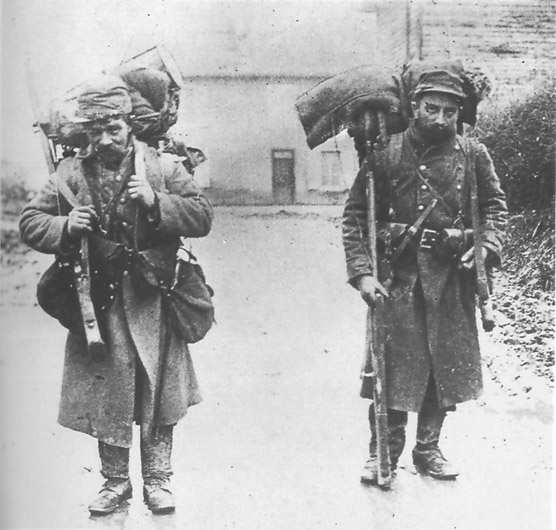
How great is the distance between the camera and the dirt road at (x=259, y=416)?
4.67 metres

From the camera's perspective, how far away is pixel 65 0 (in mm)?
4633

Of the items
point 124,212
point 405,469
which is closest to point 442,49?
point 124,212

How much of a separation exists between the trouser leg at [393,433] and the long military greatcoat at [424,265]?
68 millimetres

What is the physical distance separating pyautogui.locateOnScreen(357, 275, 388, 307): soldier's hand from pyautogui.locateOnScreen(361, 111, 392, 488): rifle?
22 mm

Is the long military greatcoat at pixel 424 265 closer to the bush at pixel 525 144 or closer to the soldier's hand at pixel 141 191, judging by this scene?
the bush at pixel 525 144

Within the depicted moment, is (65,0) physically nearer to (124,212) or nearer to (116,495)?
(124,212)

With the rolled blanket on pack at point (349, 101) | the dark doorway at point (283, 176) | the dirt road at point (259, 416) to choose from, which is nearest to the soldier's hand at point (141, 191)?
the dirt road at point (259, 416)

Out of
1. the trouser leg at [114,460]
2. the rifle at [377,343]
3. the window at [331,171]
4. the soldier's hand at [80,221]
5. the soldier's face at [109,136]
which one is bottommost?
the trouser leg at [114,460]

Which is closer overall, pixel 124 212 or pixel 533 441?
pixel 124 212

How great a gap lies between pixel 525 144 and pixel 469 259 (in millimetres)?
667

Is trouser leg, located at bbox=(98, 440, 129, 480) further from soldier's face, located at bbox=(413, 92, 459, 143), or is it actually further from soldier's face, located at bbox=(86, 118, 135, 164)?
soldier's face, located at bbox=(413, 92, 459, 143)

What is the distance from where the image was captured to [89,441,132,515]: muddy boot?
4.59 meters

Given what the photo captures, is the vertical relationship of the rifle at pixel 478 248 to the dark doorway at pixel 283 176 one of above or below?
below

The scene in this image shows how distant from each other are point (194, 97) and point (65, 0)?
28.9 inches
